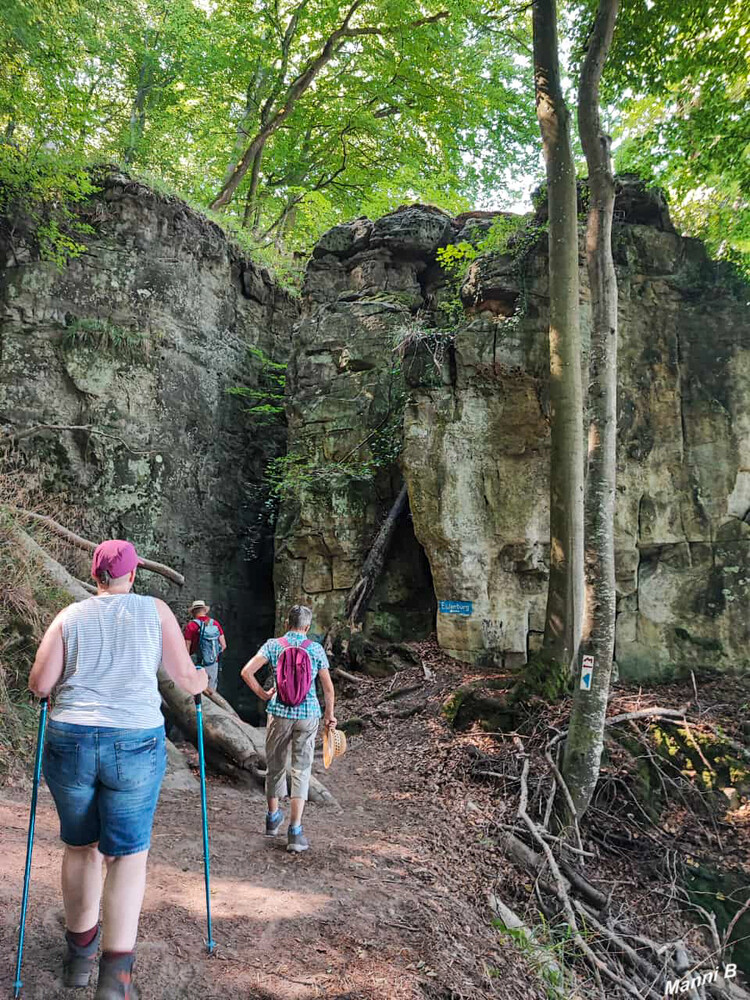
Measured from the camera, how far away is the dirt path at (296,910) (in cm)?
271

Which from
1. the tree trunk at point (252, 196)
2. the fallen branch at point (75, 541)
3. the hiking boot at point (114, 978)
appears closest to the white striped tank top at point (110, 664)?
the hiking boot at point (114, 978)

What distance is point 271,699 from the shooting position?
4.52m

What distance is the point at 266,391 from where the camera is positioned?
14.0 m

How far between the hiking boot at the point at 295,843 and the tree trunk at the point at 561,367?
4.35m

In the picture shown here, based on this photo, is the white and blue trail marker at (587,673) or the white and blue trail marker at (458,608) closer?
the white and blue trail marker at (587,673)

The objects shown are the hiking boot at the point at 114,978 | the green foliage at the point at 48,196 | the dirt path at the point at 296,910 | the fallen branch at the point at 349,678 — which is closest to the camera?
the hiking boot at the point at 114,978

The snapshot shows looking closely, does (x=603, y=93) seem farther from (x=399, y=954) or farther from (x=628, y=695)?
(x=399, y=954)

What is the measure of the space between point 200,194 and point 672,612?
17.0m

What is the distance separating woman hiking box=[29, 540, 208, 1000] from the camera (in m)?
2.28

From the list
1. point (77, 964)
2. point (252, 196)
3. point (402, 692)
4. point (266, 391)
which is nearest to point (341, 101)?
point (252, 196)

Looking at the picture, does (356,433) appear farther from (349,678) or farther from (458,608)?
(349,678)

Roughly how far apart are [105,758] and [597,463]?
5.59m

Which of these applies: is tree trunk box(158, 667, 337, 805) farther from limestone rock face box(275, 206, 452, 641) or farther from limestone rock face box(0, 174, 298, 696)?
limestone rock face box(0, 174, 298, 696)

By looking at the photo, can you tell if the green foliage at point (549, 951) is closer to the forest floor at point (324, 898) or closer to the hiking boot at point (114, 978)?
the forest floor at point (324, 898)
